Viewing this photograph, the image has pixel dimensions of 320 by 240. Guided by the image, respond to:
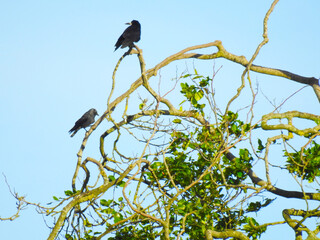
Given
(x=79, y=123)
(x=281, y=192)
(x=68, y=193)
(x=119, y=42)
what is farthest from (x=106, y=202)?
(x=119, y=42)

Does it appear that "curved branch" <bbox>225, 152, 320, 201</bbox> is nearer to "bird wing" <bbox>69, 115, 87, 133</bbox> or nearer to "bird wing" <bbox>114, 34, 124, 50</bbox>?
"bird wing" <bbox>114, 34, 124, 50</bbox>

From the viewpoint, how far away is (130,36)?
9648mm

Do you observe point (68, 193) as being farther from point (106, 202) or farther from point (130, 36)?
point (130, 36)

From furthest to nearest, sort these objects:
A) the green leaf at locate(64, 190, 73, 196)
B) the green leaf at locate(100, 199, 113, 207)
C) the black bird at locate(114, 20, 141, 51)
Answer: the black bird at locate(114, 20, 141, 51)
the green leaf at locate(64, 190, 73, 196)
the green leaf at locate(100, 199, 113, 207)

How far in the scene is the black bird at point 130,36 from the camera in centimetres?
937

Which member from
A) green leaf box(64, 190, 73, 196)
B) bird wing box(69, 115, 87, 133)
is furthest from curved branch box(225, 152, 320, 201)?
bird wing box(69, 115, 87, 133)

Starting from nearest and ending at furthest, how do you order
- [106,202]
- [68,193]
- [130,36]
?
[106,202], [68,193], [130,36]

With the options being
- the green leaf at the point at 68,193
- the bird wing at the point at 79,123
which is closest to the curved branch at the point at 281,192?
the green leaf at the point at 68,193

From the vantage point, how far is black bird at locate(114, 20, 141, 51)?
937 centimetres

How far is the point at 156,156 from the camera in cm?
800

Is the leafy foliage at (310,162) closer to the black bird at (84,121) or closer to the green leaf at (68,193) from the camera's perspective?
the green leaf at (68,193)

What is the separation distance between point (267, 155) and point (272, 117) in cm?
125

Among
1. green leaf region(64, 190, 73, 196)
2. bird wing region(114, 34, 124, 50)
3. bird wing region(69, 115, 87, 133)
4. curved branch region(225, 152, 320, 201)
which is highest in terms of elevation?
bird wing region(114, 34, 124, 50)

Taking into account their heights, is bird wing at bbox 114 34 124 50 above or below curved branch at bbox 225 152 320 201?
above
